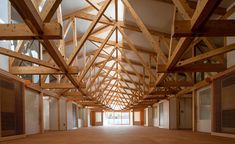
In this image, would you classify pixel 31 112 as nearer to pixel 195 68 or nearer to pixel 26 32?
pixel 195 68

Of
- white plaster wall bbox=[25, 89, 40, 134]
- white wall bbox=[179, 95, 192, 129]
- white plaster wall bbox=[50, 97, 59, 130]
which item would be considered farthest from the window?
white plaster wall bbox=[25, 89, 40, 134]

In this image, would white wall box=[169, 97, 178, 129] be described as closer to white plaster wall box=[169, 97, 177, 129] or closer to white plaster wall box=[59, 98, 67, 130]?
white plaster wall box=[169, 97, 177, 129]

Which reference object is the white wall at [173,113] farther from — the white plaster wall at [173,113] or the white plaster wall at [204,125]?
the white plaster wall at [204,125]

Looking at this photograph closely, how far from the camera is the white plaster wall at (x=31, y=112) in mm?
10560

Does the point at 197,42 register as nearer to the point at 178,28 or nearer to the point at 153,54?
the point at 153,54

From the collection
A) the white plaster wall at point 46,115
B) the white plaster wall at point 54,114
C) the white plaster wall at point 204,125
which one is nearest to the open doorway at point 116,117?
the white plaster wall at point 54,114

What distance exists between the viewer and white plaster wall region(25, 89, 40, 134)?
10.6 m

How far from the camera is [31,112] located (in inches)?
440

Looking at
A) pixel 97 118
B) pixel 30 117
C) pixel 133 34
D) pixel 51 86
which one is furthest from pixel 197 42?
pixel 97 118

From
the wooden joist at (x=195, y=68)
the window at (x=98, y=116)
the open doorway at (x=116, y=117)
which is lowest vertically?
the open doorway at (x=116, y=117)

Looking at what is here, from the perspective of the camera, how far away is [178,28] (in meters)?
4.78

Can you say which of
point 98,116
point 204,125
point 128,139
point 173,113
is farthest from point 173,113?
point 98,116

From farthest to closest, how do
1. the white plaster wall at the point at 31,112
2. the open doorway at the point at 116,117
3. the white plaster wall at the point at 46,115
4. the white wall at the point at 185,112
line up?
1. the open doorway at the point at 116,117
2. the white wall at the point at 185,112
3. the white plaster wall at the point at 46,115
4. the white plaster wall at the point at 31,112

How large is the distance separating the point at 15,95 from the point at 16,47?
1408 mm
